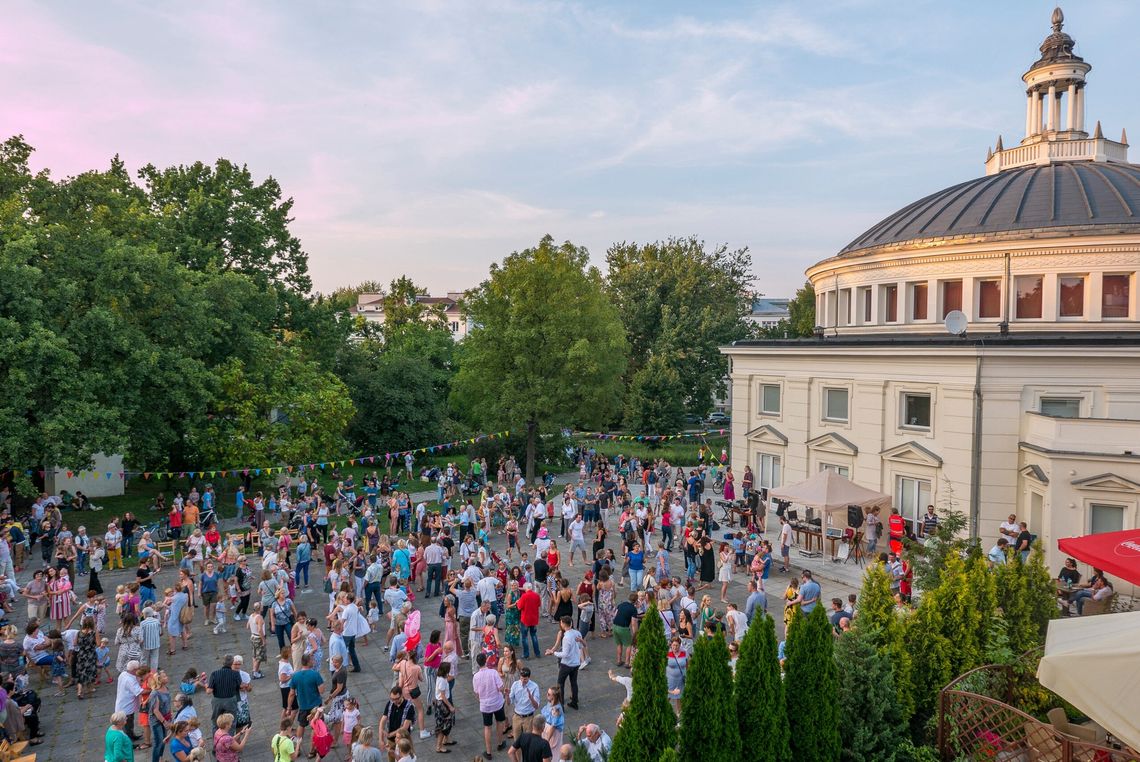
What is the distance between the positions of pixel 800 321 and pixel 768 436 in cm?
4725

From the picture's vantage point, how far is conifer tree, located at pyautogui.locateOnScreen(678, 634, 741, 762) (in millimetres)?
8328

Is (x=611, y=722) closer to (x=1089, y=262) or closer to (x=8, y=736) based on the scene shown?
(x=8, y=736)

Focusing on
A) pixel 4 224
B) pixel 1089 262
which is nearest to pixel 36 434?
pixel 4 224

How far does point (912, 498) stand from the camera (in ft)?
81.3

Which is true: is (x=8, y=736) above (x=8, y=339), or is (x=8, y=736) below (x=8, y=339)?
below

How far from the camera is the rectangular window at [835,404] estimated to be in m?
27.3

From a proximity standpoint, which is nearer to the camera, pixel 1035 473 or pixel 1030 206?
pixel 1035 473

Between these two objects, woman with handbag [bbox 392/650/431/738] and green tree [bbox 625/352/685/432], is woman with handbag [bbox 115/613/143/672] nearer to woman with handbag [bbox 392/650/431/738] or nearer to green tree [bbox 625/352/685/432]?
woman with handbag [bbox 392/650/431/738]

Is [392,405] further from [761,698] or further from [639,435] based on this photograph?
[761,698]

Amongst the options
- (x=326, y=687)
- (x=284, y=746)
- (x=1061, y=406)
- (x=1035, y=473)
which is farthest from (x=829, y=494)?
(x=284, y=746)

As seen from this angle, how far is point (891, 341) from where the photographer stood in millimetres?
25188

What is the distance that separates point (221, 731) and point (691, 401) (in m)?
49.4

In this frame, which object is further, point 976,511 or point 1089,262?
point 1089,262

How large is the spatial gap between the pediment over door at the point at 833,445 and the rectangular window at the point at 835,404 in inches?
26.9
